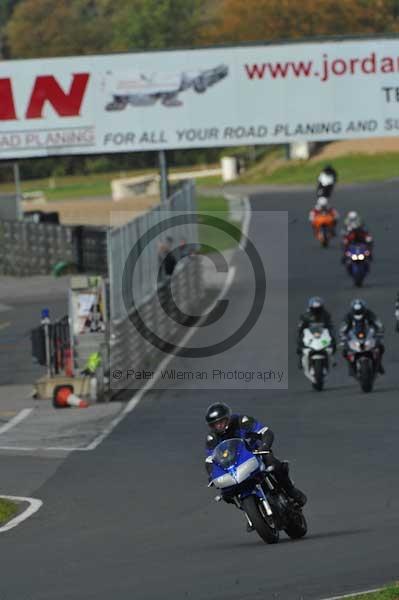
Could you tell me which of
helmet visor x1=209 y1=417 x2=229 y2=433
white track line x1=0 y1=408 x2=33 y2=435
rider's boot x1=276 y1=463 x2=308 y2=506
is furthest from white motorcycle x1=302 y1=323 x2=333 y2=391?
helmet visor x1=209 y1=417 x2=229 y2=433

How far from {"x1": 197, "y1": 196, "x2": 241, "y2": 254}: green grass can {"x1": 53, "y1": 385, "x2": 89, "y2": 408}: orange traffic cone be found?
2262 cm

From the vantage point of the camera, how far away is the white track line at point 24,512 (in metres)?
16.0

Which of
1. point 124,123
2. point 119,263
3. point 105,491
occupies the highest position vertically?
point 124,123

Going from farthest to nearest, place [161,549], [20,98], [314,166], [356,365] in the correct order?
[314,166] → [20,98] → [356,365] → [161,549]

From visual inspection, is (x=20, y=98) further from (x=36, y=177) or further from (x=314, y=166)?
(x=36, y=177)

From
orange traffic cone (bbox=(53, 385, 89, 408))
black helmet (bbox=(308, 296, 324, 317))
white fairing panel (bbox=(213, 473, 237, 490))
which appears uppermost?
black helmet (bbox=(308, 296, 324, 317))

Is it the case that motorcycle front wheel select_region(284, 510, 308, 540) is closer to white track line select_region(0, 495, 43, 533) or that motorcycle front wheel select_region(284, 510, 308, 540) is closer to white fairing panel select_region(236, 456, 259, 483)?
white fairing panel select_region(236, 456, 259, 483)

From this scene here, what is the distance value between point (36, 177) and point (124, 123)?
73.0m

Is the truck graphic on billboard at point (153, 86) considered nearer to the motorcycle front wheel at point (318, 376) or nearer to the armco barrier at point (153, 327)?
the armco barrier at point (153, 327)

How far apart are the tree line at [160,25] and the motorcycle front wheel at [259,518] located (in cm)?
7502

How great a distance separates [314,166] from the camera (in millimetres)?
81688

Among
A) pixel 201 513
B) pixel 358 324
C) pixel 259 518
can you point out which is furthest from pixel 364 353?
pixel 259 518

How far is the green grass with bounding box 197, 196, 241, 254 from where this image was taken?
54500 mm

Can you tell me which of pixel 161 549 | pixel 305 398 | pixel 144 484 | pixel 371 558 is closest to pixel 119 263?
pixel 305 398
